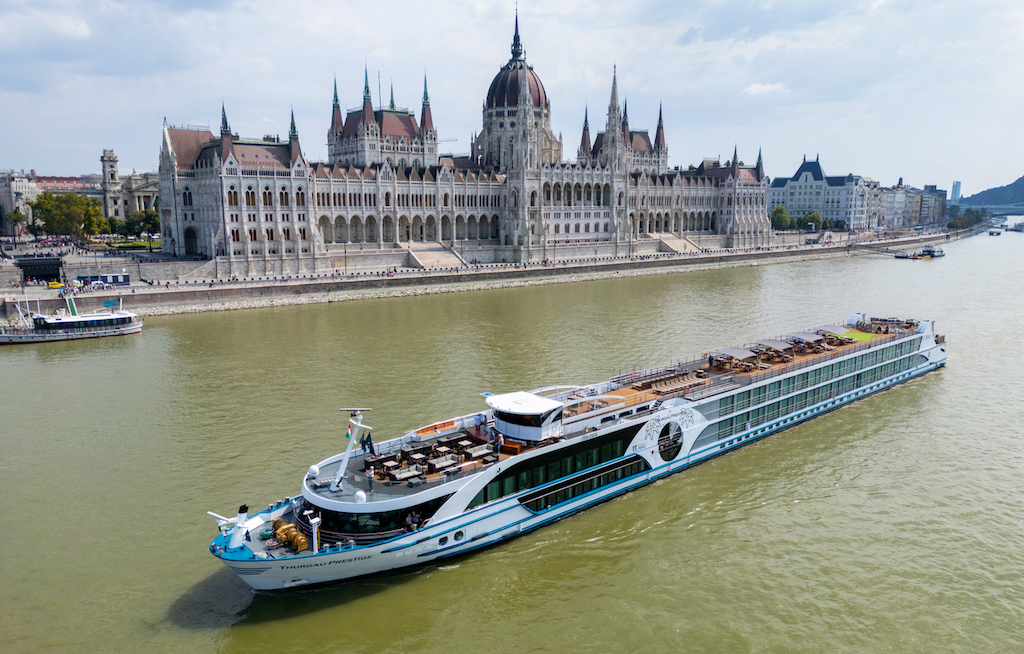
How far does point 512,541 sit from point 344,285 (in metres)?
47.6

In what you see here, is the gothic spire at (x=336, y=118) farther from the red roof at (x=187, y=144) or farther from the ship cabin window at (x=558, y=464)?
the ship cabin window at (x=558, y=464)

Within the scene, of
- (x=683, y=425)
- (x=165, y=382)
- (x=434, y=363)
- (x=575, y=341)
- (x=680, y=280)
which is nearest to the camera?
(x=683, y=425)

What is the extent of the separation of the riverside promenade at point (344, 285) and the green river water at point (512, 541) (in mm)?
12916

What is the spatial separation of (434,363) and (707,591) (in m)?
21.7

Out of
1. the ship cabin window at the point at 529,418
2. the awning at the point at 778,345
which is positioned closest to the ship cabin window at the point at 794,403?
the awning at the point at 778,345

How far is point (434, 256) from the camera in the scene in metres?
77.8

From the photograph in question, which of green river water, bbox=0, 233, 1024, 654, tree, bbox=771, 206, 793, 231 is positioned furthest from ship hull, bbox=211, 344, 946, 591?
tree, bbox=771, 206, 793, 231

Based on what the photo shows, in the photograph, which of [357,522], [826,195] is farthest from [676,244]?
[357,522]

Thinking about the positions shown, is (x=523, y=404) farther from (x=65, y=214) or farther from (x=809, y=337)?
(x=65, y=214)

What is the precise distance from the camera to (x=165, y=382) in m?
32.2

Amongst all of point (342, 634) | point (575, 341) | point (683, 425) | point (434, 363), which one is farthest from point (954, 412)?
point (342, 634)

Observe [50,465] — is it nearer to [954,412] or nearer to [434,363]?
[434,363]

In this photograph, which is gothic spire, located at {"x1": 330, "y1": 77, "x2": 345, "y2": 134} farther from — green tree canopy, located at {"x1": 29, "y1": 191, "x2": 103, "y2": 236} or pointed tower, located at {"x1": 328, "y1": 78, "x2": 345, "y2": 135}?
green tree canopy, located at {"x1": 29, "y1": 191, "x2": 103, "y2": 236}

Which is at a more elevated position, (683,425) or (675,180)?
(675,180)
